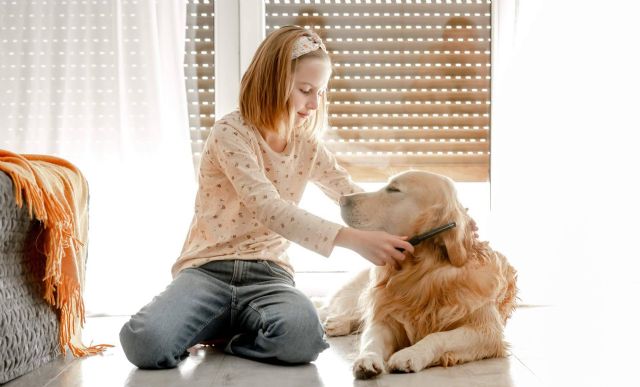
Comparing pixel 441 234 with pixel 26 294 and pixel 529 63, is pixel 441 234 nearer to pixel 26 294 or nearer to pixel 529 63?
pixel 26 294

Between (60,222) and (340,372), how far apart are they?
2.37 feet

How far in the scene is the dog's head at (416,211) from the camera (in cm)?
179

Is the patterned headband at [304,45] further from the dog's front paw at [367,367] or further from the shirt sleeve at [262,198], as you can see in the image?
the dog's front paw at [367,367]

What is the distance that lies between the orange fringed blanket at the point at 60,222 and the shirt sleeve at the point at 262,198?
1.25 ft

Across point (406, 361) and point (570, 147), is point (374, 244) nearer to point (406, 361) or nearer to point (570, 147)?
point (406, 361)

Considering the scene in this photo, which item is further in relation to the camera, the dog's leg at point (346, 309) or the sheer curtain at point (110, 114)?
the sheer curtain at point (110, 114)

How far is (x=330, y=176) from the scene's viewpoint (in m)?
2.18

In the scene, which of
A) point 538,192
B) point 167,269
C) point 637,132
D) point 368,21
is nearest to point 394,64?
point 368,21

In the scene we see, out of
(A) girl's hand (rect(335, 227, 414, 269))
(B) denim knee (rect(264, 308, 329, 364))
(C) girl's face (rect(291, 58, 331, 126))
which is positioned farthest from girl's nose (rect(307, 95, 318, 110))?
(B) denim knee (rect(264, 308, 329, 364))

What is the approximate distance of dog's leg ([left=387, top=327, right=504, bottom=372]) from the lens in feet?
5.49

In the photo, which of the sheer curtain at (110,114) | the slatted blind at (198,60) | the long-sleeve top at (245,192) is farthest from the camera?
the slatted blind at (198,60)

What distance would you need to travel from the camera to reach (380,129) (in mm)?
2980

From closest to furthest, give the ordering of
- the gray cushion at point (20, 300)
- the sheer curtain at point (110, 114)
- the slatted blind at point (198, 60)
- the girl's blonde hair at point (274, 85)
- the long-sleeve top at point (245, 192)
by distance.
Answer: the gray cushion at point (20, 300) → the long-sleeve top at point (245, 192) → the girl's blonde hair at point (274, 85) → the sheer curtain at point (110, 114) → the slatted blind at point (198, 60)

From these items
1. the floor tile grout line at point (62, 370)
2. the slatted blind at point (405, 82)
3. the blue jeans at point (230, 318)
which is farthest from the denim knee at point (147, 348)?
the slatted blind at point (405, 82)
